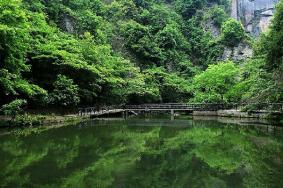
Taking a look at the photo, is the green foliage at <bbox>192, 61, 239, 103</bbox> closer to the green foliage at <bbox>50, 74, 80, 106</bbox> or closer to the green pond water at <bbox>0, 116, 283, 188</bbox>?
the green foliage at <bbox>50, 74, 80, 106</bbox>

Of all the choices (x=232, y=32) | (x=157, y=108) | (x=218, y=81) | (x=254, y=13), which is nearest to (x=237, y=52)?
(x=232, y=32)

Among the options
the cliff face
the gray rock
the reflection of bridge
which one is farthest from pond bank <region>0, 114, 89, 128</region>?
the cliff face

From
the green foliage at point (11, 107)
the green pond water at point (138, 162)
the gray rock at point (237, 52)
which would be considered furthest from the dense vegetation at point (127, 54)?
the green pond water at point (138, 162)

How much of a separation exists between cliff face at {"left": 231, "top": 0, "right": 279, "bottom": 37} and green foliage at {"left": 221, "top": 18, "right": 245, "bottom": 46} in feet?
45.1

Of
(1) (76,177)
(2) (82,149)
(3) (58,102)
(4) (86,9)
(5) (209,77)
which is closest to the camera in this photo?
(1) (76,177)

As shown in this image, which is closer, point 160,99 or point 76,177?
point 76,177

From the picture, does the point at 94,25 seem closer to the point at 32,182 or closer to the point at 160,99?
the point at 160,99

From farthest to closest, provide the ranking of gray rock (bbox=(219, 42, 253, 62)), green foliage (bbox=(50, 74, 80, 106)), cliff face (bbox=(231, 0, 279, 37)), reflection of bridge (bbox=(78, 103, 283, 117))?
cliff face (bbox=(231, 0, 279, 37)) < gray rock (bbox=(219, 42, 253, 62)) < reflection of bridge (bbox=(78, 103, 283, 117)) < green foliage (bbox=(50, 74, 80, 106))

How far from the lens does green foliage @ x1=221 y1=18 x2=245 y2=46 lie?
7056 cm

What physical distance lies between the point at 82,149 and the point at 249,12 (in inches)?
3019

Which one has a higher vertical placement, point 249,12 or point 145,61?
point 249,12

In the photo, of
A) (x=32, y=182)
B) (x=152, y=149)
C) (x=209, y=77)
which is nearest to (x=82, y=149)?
(x=152, y=149)

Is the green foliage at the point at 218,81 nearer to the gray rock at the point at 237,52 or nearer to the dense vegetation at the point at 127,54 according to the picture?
the dense vegetation at the point at 127,54

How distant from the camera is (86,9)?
212ft
